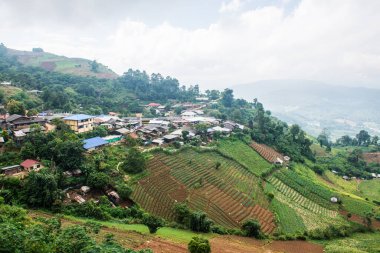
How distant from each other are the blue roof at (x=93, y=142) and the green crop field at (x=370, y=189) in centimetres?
4661

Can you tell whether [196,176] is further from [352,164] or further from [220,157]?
[352,164]

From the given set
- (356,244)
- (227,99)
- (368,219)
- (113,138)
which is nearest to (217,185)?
(356,244)

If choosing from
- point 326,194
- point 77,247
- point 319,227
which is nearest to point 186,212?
point 77,247

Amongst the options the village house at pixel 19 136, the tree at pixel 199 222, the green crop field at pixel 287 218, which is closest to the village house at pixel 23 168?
the village house at pixel 19 136

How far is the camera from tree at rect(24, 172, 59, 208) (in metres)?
26.8

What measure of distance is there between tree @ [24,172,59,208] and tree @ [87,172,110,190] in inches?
178

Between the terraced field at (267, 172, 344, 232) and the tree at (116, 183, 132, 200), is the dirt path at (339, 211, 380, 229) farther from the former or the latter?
the tree at (116, 183, 132, 200)

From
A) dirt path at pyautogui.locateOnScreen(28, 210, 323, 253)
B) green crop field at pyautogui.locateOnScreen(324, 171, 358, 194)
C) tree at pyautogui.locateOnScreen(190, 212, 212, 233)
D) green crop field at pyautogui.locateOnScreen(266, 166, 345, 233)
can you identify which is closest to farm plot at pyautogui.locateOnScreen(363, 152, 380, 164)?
green crop field at pyautogui.locateOnScreen(324, 171, 358, 194)

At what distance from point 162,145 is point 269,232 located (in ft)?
70.4

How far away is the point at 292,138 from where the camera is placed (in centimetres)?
7006

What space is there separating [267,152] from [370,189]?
2076 centimetres

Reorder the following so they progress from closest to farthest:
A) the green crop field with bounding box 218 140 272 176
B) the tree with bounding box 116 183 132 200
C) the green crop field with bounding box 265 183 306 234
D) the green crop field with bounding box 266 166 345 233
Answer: the tree with bounding box 116 183 132 200 → the green crop field with bounding box 265 183 306 234 → the green crop field with bounding box 266 166 345 233 → the green crop field with bounding box 218 140 272 176

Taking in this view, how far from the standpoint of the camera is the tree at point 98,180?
31.3m

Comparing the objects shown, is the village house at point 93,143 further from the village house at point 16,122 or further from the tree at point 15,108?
the tree at point 15,108
